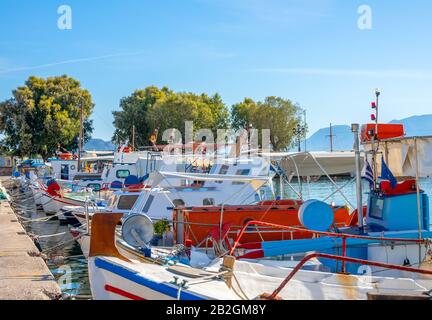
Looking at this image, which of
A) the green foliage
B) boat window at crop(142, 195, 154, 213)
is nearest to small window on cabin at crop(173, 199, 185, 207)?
boat window at crop(142, 195, 154, 213)

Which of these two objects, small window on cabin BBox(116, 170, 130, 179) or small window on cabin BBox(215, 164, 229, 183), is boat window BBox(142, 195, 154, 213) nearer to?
small window on cabin BBox(215, 164, 229, 183)

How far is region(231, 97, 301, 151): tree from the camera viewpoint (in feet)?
219

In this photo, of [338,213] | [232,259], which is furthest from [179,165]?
[232,259]

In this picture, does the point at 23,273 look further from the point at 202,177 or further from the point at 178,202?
the point at 178,202

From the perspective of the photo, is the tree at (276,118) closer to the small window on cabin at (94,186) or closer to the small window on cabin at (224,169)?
the small window on cabin at (94,186)

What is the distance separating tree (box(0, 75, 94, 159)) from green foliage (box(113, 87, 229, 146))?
6.43 metres

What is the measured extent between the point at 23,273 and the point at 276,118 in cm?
5917

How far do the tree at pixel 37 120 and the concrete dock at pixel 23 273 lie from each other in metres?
45.9

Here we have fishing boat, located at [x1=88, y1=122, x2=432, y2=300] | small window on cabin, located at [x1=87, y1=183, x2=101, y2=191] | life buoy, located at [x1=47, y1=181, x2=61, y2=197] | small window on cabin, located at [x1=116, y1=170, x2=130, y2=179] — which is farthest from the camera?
small window on cabin, located at [x1=87, y1=183, x2=101, y2=191]

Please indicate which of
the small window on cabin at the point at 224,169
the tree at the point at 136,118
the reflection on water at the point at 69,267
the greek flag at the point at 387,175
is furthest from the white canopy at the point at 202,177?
the tree at the point at 136,118

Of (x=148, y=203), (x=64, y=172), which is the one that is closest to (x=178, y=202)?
(x=148, y=203)

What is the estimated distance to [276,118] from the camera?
220 ft
